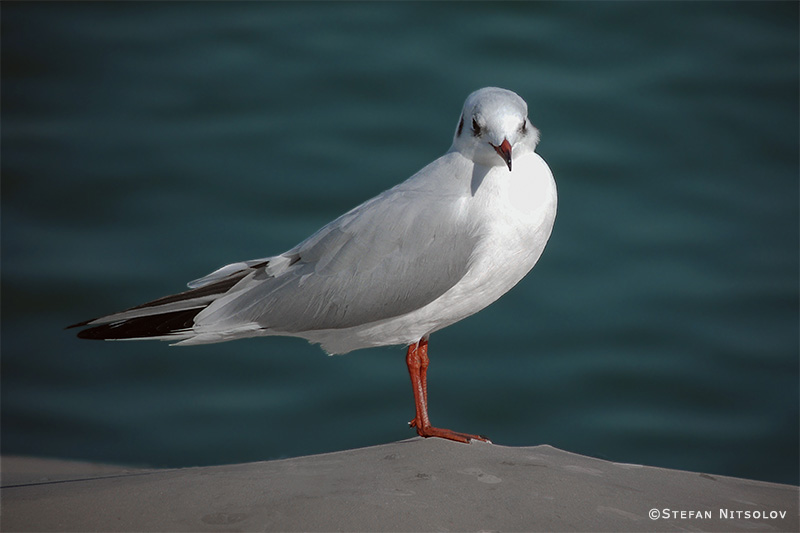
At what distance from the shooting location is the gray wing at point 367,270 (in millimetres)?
4203

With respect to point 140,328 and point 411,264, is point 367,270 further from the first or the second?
point 140,328

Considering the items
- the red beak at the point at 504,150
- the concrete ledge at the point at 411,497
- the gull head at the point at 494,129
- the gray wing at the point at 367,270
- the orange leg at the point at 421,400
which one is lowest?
the concrete ledge at the point at 411,497

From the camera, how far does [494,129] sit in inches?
156

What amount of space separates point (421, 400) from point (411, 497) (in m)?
1.16

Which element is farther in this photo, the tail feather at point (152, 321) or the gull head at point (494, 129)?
the tail feather at point (152, 321)

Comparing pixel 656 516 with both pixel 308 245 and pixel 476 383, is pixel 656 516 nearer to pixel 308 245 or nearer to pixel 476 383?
pixel 308 245

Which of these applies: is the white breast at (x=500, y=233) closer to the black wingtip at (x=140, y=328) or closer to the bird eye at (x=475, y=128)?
the bird eye at (x=475, y=128)

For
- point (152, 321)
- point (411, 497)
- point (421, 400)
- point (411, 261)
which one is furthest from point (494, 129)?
point (152, 321)

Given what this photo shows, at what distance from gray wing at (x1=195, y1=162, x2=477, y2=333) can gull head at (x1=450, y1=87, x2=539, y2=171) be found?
229 mm

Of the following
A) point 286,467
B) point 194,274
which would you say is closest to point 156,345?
point 194,274

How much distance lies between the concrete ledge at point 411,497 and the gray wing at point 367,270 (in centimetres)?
A: 70

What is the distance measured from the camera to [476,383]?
23.9 feet

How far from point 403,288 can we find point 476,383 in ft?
10.6

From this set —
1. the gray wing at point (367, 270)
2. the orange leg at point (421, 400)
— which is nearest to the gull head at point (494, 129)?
the gray wing at point (367, 270)
